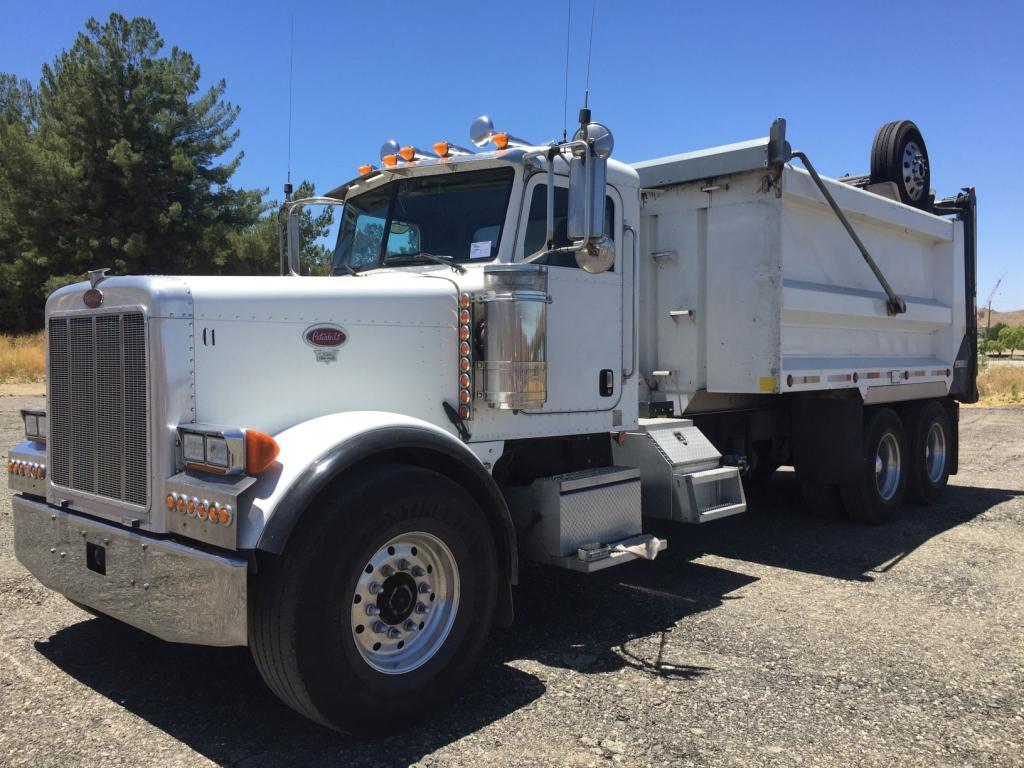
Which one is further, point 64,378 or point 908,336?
point 908,336

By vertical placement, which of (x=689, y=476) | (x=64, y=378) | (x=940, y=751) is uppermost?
(x=64, y=378)

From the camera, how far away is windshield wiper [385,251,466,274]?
4468 mm

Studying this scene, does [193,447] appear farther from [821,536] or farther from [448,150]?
[821,536]

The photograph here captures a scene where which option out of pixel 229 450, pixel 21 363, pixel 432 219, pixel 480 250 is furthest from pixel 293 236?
pixel 21 363

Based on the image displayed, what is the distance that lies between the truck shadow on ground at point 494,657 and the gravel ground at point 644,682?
0.5 inches

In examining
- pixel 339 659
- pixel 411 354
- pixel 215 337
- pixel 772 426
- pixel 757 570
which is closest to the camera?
pixel 339 659

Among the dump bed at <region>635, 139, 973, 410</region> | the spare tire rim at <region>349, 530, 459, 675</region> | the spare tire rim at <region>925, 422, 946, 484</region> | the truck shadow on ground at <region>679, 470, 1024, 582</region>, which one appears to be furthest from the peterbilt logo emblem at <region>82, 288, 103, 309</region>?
the spare tire rim at <region>925, 422, 946, 484</region>

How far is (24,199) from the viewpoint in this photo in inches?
979

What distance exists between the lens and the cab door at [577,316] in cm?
466

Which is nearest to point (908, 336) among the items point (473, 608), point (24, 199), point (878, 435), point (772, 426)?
point (878, 435)

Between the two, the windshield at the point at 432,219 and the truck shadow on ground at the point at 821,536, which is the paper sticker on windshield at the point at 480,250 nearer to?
the windshield at the point at 432,219

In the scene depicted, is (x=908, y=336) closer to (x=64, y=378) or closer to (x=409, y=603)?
(x=409, y=603)

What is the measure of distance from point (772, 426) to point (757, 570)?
6.51 ft

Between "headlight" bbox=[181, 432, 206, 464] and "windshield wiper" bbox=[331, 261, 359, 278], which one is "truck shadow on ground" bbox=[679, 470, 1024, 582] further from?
"headlight" bbox=[181, 432, 206, 464]
